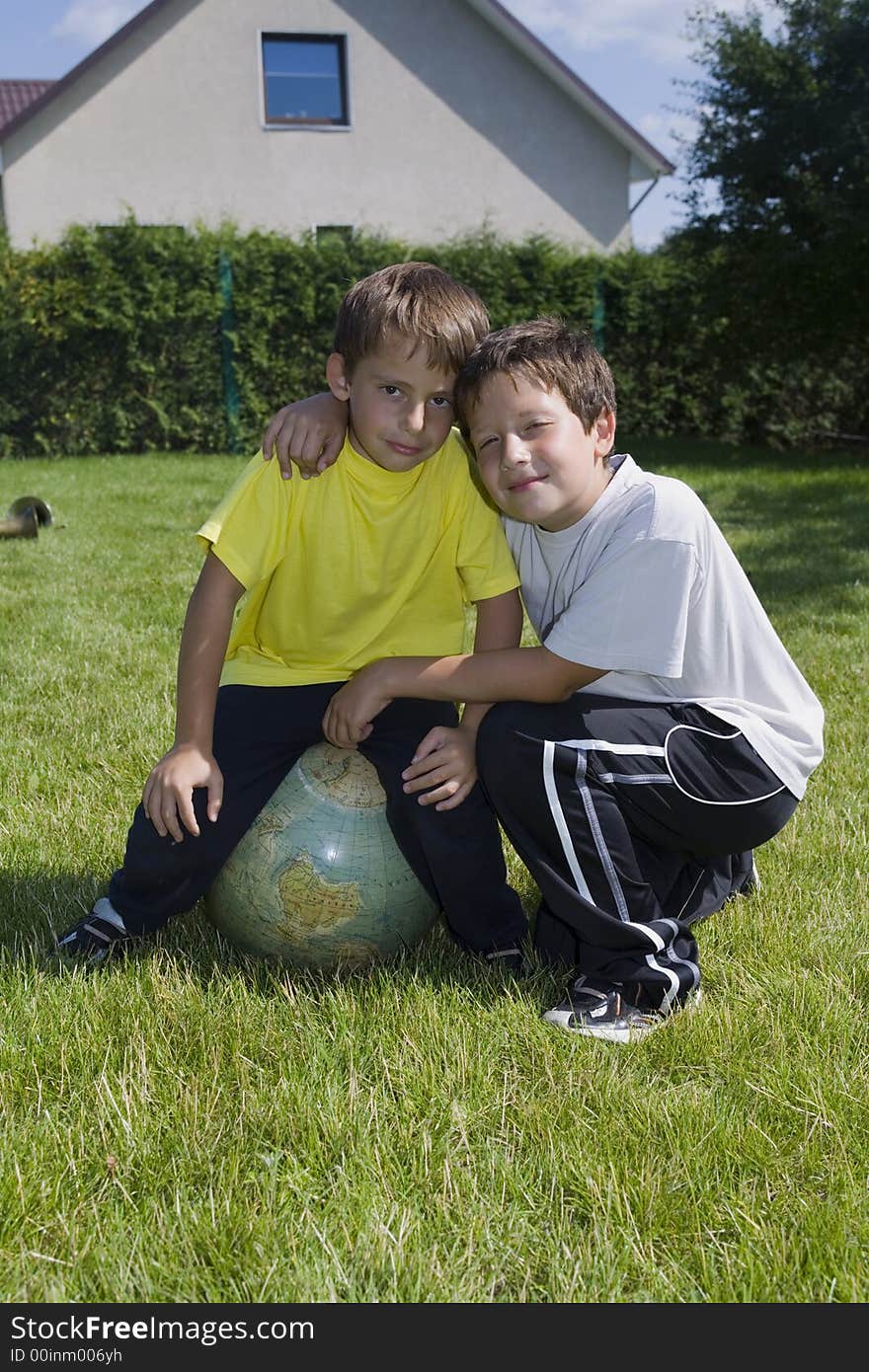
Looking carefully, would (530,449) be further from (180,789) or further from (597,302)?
(597,302)

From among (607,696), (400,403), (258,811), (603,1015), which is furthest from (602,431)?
(603,1015)

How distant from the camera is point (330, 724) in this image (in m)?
2.96

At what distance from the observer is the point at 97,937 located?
297cm

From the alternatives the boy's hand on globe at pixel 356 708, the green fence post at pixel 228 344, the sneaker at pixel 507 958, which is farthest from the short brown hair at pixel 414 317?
the green fence post at pixel 228 344

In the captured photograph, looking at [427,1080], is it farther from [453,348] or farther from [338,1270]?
[453,348]

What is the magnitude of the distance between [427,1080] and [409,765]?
744mm

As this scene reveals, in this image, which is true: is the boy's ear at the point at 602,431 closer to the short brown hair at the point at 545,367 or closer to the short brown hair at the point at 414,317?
the short brown hair at the point at 545,367

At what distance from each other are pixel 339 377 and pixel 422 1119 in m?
1.67

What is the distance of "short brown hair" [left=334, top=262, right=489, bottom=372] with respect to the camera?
275 cm

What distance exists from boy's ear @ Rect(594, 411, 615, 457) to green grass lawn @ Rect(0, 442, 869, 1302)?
4.00ft

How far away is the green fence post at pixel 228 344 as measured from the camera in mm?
15133

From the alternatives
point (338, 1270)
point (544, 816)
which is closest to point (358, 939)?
point (544, 816)

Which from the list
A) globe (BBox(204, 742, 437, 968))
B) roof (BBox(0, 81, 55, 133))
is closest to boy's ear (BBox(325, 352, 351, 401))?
globe (BBox(204, 742, 437, 968))

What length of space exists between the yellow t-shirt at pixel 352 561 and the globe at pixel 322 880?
0.36m
